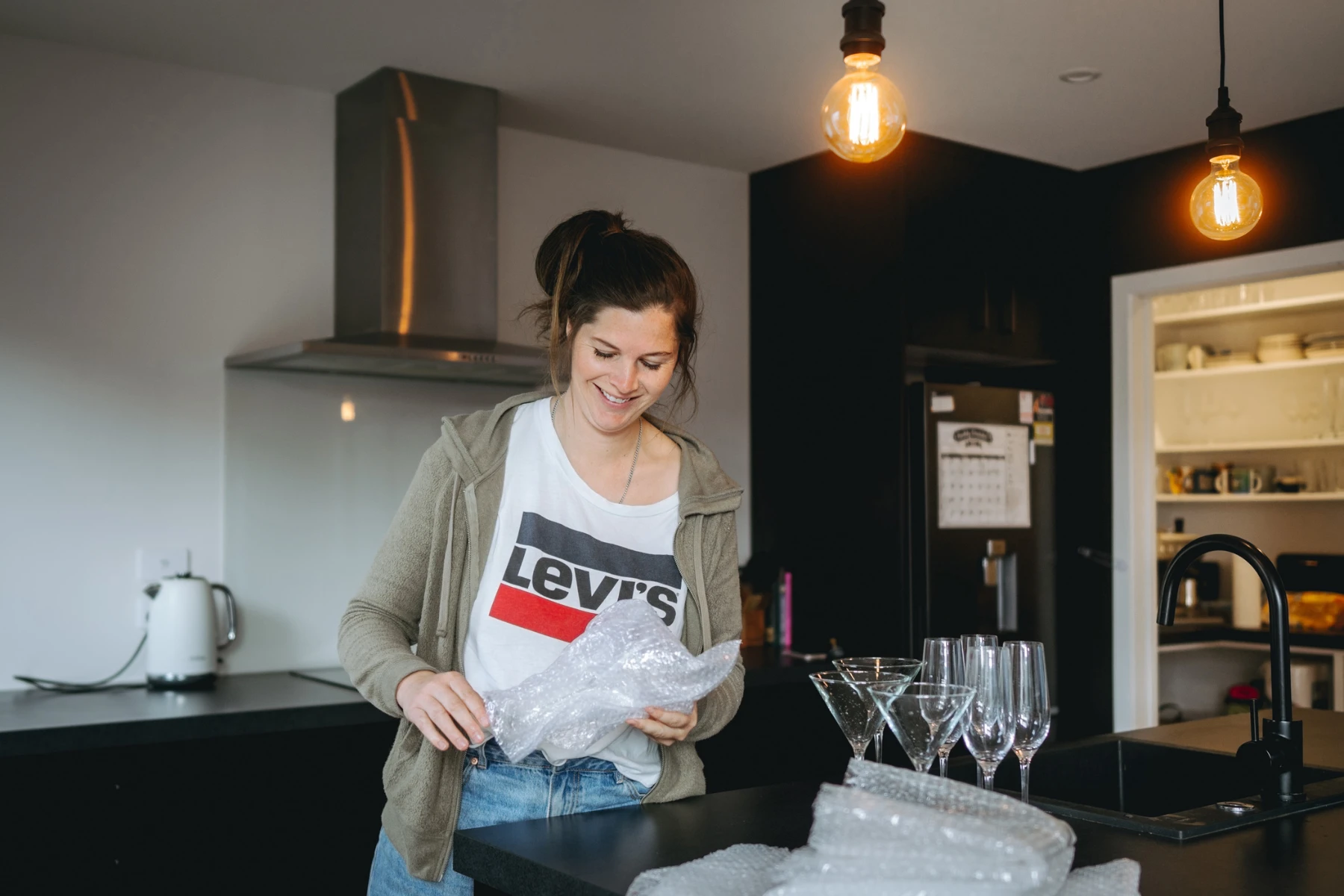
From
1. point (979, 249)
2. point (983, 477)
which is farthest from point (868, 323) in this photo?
point (983, 477)

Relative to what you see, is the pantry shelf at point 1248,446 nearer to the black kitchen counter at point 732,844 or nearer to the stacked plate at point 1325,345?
the stacked plate at point 1325,345

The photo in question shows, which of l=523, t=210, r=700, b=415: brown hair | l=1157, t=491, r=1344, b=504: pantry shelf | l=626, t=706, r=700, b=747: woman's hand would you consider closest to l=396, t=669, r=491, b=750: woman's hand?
l=626, t=706, r=700, b=747: woman's hand

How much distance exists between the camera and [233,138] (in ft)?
10.8

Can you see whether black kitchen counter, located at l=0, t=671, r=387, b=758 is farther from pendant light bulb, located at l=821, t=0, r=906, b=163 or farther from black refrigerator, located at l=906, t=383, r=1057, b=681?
black refrigerator, located at l=906, t=383, r=1057, b=681

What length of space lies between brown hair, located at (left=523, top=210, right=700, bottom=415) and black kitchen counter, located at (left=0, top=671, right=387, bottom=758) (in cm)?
140

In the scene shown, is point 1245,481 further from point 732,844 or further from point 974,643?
point 732,844

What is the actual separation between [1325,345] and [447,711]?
4745 millimetres

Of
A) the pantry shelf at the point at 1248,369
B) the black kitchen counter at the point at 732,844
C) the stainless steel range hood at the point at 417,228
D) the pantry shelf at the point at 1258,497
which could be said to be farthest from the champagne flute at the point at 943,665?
the pantry shelf at the point at 1258,497

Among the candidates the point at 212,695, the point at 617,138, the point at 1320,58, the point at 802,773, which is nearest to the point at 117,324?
the point at 212,695

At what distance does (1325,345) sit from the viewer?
16.8 ft

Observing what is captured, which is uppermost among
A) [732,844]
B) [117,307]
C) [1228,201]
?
[1228,201]

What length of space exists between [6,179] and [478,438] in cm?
193

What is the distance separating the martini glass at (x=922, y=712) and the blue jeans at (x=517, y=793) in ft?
1.29

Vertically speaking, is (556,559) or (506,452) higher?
(506,452)
